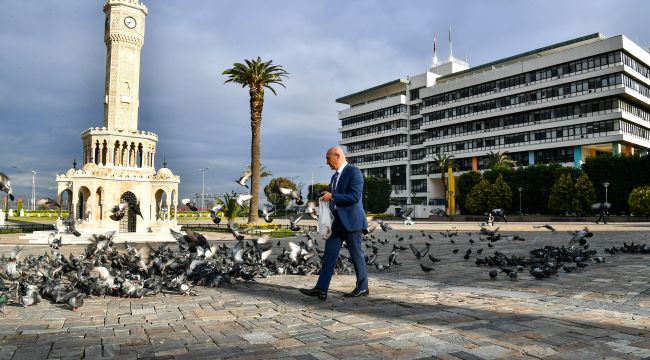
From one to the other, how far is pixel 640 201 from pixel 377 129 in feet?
190

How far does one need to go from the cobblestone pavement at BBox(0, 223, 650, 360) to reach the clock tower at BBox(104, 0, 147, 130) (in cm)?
3979

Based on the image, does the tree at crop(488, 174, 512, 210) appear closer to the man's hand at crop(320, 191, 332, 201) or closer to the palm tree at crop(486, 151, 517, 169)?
the palm tree at crop(486, 151, 517, 169)

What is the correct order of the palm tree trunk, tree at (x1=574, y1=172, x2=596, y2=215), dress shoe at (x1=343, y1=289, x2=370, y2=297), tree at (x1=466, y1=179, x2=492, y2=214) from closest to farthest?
dress shoe at (x1=343, y1=289, x2=370, y2=297)
the palm tree trunk
tree at (x1=574, y1=172, x2=596, y2=215)
tree at (x1=466, y1=179, x2=492, y2=214)

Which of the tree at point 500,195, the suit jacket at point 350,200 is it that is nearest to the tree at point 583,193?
the tree at point 500,195

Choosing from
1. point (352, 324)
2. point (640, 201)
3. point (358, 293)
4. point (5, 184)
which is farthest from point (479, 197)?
point (352, 324)

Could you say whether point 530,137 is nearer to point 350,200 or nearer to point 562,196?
point 562,196

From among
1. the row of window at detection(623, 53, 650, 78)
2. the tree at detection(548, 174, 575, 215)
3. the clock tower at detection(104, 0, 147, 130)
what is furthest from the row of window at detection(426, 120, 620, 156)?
the clock tower at detection(104, 0, 147, 130)

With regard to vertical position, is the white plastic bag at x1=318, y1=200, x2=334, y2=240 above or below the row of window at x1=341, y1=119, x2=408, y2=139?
below

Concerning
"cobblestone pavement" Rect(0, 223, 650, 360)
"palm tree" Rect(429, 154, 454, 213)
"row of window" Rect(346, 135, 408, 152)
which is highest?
"row of window" Rect(346, 135, 408, 152)

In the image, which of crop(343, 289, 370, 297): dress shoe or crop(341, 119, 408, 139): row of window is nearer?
crop(343, 289, 370, 297): dress shoe

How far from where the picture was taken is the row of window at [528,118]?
60609mm

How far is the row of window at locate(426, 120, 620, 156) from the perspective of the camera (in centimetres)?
6009

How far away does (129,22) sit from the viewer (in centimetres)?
4309

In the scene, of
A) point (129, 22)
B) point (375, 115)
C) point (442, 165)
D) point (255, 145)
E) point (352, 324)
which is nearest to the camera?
point (352, 324)
